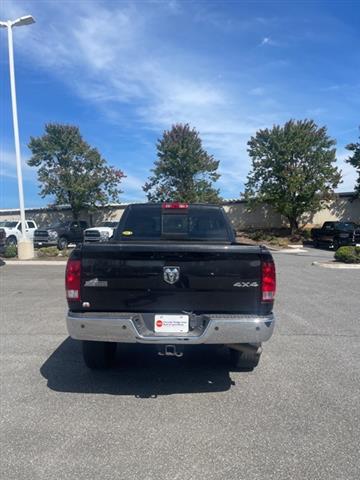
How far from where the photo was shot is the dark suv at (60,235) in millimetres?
25375

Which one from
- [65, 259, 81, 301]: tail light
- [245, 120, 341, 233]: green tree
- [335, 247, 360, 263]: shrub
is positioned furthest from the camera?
[245, 120, 341, 233]: green tree

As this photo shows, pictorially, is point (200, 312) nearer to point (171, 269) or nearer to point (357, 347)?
point (171, 269)

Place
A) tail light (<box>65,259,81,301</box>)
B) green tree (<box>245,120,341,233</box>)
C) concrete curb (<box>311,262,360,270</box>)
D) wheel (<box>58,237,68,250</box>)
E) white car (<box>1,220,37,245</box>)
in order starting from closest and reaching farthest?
1. tail light (<box>65,259,81,301</box>)
2. concrete curb (<box>311,262,360,270</box>)
3. wheel (<box>58,237,68,250</box>)
4. white car (<box>1,220,37,245</box>)
5. green tree (<box>245,120,341,233</box>)

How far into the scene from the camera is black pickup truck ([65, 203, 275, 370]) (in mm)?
3842

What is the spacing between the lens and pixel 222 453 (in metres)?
3.05

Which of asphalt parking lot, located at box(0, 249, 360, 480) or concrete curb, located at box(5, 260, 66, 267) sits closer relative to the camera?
asphalt parking lot, located at box(0, 249, 360, 480)

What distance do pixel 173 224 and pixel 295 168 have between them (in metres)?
29.6

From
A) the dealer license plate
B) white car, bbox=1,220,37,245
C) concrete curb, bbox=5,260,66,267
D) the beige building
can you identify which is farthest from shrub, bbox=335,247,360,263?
the beige building

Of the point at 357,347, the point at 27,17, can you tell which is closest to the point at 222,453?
the point at 357,347

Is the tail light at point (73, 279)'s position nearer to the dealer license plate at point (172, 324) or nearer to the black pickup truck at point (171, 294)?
the black pickup truck at point (171, 294)

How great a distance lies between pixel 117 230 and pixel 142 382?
2273 mm

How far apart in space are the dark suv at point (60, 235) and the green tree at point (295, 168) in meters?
16.0

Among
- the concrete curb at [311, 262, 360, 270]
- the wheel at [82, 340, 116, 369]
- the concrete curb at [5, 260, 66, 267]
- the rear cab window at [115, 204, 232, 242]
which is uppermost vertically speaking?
the rear cab window at [115, 204, 232, 242]

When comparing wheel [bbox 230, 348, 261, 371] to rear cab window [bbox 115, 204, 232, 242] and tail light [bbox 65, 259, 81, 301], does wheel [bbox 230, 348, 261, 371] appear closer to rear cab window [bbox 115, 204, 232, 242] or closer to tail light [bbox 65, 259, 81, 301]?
rear cab window [bbox 115, 204, 232, 242]
